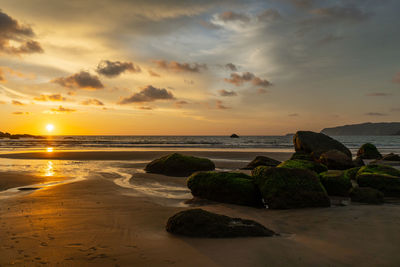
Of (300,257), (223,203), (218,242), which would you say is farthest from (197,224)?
(223,203)

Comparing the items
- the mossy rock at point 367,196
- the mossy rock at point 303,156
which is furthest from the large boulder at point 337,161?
the mossy rock at point 367,196

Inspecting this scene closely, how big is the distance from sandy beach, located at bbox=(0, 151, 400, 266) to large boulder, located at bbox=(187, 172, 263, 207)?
388mm

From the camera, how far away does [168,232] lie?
17.4ft

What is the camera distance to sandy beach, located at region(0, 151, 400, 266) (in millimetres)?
4051

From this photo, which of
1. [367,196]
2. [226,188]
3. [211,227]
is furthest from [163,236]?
[367,196]

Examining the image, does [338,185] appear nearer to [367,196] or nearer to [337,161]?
[367,196]

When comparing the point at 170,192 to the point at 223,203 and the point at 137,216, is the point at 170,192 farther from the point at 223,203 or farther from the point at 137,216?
the point at 137,216

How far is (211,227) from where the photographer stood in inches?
199

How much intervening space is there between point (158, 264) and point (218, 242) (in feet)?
3.96

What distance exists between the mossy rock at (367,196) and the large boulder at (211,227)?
Answer: 4.49 metres

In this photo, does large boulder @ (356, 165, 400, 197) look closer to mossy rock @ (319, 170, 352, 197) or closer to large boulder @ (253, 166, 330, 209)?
mossy rock @ (319, 170, 352, 197)

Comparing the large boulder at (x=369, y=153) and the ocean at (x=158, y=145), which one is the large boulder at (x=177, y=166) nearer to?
the large boulder at (x=369, y=153)

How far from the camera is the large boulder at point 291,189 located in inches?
290

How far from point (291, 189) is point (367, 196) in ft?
8.47
